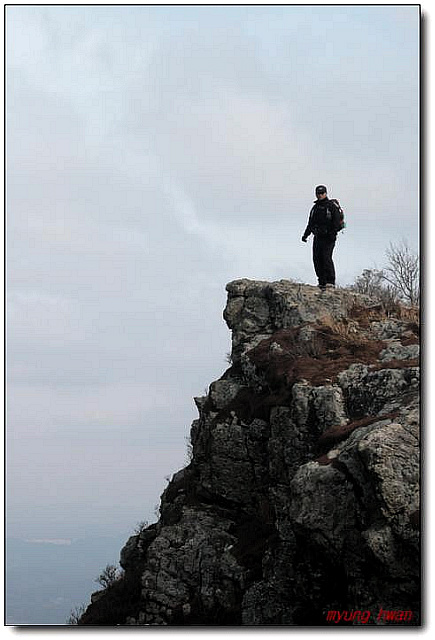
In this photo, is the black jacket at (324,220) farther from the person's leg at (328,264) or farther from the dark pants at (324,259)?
the person's leg at (328,264)

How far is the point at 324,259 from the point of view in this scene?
22.5 metres

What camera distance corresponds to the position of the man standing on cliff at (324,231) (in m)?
21.9

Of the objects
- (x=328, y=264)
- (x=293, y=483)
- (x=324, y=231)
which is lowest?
(x=293, y=483)

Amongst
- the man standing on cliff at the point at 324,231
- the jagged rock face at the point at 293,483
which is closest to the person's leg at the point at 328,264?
the man standing on cliff at the point at 324,231

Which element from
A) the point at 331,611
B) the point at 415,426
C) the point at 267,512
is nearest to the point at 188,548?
the point at 267,512

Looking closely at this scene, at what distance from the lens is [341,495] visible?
46.7ft

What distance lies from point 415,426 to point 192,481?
7.55 meters

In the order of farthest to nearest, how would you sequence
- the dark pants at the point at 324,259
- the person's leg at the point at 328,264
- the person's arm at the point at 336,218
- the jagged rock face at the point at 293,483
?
the person's leg at the point at 328,264 < the dark pants at the point at 324,259 < the person's arm at the point at 336,218 < the jagged rock face at the point at 293,483

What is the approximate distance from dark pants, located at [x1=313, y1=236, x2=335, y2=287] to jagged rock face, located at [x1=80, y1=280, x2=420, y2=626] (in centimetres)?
91

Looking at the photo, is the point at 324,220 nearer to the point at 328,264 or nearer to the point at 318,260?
the point at 318,260

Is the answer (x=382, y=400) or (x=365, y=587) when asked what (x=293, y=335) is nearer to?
(x=382, y=400)

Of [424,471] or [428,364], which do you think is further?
[428,364]

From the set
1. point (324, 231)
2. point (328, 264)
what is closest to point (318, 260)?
point (328, 264)

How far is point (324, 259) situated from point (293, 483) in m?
9.00
